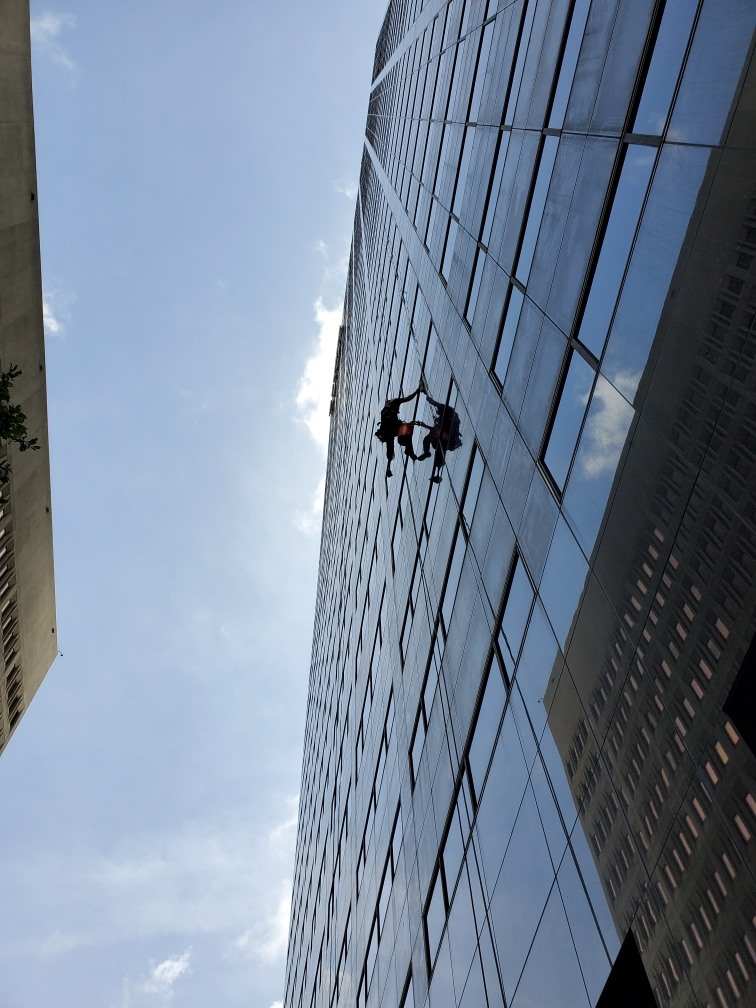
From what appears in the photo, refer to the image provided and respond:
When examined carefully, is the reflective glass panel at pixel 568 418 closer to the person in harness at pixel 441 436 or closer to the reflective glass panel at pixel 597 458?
the reflective glass panel at pixel 597 458

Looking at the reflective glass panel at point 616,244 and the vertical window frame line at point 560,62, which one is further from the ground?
the vertical window frame line at point 560,62

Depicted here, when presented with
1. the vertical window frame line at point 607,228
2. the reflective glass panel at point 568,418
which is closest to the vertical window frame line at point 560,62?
the vertical window frame line at point 607,228

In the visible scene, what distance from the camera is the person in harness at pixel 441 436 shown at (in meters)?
18.0

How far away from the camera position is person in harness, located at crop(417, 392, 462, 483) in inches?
707

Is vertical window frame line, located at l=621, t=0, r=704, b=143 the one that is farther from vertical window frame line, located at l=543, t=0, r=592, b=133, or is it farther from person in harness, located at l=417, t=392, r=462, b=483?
person in harness, located at l=417, t=392, r=462, b=483

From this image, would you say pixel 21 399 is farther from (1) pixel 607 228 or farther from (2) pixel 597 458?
(2) pixel 597 458

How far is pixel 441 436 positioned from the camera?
19.4 m

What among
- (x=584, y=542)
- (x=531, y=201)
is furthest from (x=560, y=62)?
(x=584, y=542)

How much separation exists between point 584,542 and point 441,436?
10.3 metres

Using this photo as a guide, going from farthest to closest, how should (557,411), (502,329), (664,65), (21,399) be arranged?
(21,399), (502,329), (557,411), (664,65)

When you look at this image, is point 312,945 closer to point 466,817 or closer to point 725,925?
point 466,817

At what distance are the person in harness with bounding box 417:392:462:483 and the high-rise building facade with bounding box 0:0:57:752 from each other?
14192 mm

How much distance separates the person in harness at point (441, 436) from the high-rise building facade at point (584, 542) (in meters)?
0.13

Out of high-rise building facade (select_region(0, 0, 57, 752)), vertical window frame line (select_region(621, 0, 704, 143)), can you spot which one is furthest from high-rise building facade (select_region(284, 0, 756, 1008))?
high-rise building facade (select_region(0, 0, 57, 752))
